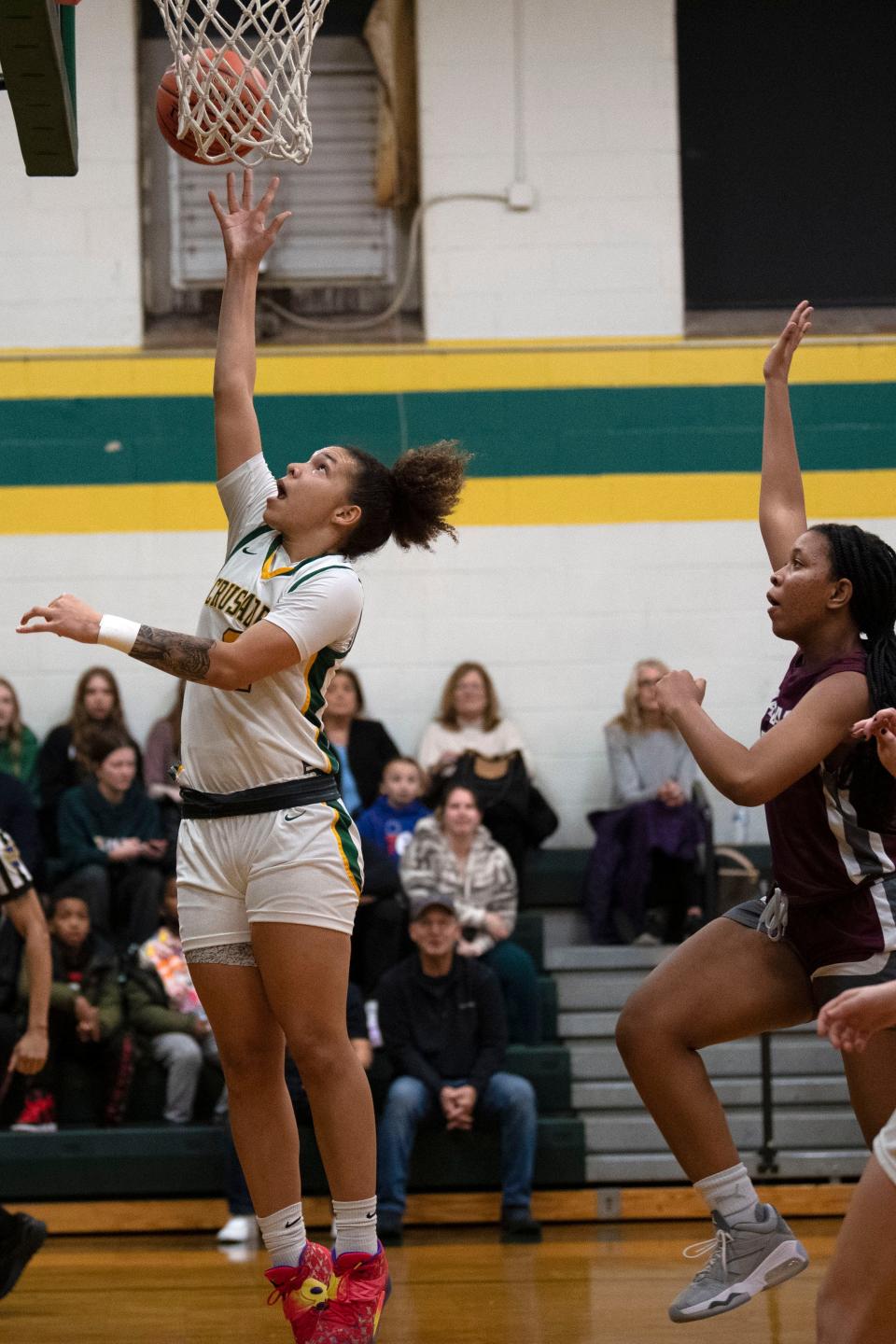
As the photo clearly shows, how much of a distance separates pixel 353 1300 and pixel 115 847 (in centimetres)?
450

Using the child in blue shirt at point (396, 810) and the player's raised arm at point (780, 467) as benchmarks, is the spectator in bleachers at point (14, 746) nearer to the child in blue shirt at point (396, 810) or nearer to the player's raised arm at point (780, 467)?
the child in blue shirt at point (396, 810)

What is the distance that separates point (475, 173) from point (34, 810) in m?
4.11

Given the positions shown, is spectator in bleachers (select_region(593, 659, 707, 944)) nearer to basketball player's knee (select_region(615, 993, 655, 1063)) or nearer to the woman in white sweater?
the woman in white sweater

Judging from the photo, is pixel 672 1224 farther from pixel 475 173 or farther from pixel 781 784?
pixel 475 173

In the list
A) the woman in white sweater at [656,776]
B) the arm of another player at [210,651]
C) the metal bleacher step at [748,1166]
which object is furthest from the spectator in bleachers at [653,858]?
the arm of another player at [210,651]

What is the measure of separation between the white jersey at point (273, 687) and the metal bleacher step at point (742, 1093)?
4.05m

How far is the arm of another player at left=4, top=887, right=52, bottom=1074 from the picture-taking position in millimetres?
4797

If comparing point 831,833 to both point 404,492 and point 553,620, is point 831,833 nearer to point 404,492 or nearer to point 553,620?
point 404,492

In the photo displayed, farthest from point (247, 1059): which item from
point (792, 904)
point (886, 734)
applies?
point (886, 734)

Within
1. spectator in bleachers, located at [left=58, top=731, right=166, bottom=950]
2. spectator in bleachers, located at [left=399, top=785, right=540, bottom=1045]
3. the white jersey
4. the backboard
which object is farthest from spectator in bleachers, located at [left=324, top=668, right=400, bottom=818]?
the backboard

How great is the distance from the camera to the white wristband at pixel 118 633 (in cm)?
341

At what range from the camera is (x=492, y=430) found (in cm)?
898

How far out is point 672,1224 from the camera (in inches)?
266

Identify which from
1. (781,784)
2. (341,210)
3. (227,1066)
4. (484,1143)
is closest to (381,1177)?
(484,1143)
